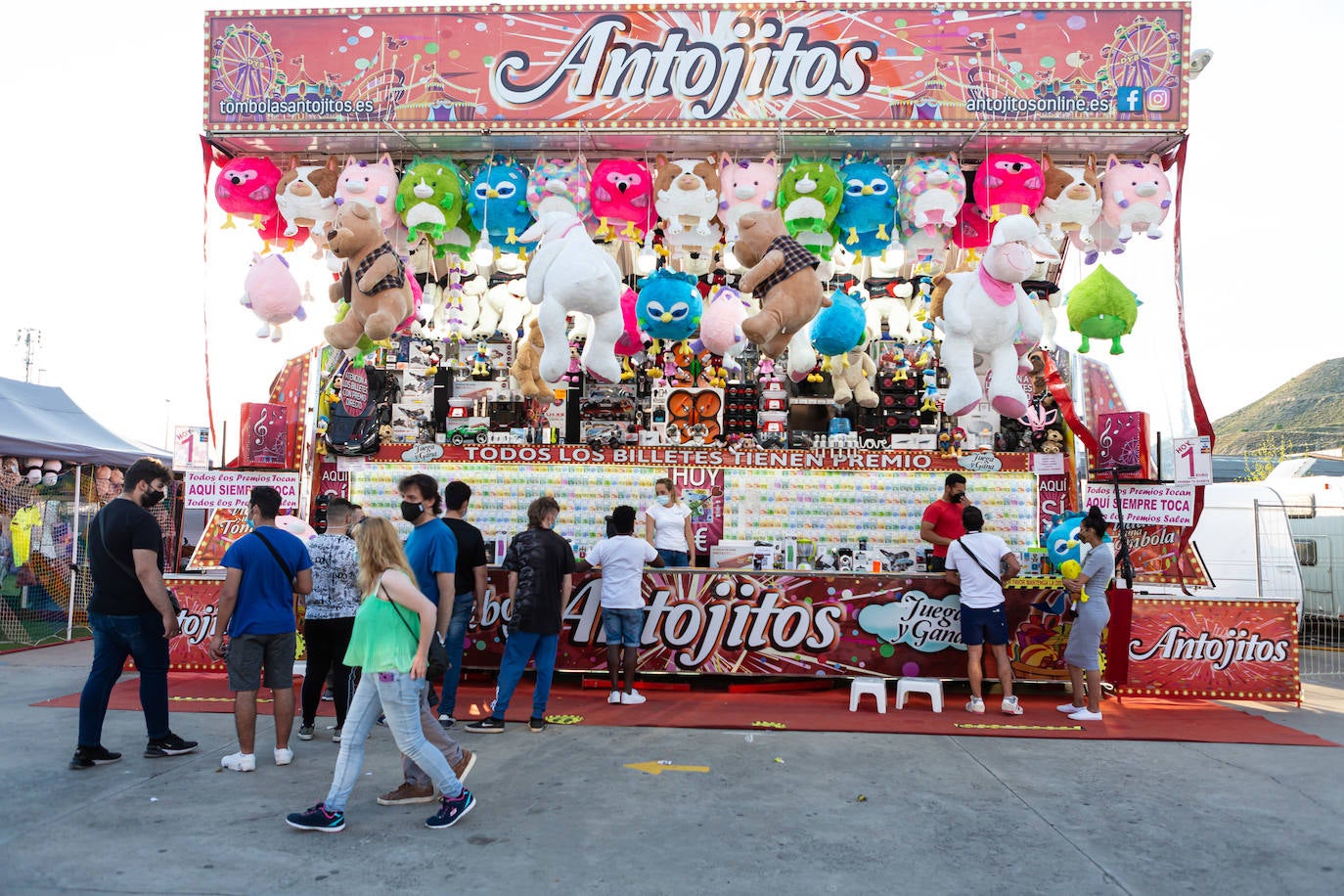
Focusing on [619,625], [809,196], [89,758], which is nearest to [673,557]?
[619,625]

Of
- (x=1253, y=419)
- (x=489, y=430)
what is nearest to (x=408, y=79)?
(x=489, y=430)

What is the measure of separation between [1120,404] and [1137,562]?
6.47 feet

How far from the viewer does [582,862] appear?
3.89 m

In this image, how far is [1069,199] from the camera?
7676 millimetres

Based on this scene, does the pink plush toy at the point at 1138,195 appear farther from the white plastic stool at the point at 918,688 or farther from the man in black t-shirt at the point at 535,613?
the man in black t-shirt at the point at 535,613

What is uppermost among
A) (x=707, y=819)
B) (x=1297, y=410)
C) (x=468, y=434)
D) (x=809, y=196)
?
(x=1297, y=410)

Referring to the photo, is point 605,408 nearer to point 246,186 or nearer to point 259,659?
point 246,186

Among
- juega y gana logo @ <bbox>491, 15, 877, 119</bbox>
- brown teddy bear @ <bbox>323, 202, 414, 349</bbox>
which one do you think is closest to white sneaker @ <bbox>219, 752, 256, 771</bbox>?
brown teddy bear @ <bbox>323, 202, 414, 349</bbox>

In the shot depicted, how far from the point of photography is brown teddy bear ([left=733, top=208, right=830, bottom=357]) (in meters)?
6.78

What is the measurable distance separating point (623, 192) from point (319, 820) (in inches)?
206

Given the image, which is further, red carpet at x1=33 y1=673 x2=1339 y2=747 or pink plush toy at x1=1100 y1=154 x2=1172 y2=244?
pink plush toy at x1=1100 y1=154 x2=1172 y2=244

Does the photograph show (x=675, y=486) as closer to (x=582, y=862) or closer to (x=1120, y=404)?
(x=1120, y=404)

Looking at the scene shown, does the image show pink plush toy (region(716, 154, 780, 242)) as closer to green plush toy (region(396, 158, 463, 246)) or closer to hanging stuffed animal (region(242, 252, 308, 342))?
green plush toy (region(396, 158, 463, 246))

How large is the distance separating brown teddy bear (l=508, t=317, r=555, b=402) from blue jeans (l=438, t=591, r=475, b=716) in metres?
3.01
